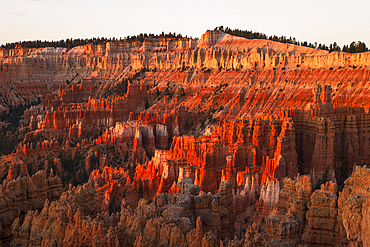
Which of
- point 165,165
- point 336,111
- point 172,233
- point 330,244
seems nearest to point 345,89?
point 336,111

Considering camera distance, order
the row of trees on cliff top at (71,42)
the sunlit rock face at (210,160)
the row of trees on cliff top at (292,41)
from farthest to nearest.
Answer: the row of trees on cliff top at (71,42)
the row of trees on cliff top at (292,41)
the sunlit rock face at (210,160)

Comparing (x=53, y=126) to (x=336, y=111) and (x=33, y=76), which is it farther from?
(x=33, y=76)

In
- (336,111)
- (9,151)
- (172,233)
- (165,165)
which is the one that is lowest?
(9,151)

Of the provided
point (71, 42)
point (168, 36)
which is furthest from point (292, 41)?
point (71, 42)

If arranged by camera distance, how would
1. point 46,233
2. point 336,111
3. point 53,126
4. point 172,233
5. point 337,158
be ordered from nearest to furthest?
point 172,233 < point 46,233 < point 337,158 < point 336,111 < point 53,126

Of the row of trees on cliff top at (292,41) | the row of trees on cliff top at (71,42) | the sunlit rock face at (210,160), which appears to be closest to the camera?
the sunlit rock face at (210,160)

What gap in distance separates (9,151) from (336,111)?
151 feet

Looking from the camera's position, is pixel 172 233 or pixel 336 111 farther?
pixel 336 111

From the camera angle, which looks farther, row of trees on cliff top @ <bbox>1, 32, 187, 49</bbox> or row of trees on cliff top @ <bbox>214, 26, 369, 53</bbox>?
row of trees on cliff top @ <bbox>1, 32, 187, 49</bbox>

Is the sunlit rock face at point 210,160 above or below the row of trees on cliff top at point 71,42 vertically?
below

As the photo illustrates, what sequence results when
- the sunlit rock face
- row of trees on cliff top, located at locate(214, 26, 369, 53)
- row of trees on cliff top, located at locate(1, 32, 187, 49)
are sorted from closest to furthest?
the sunlit rock face
row of trees on cliff top, located at locate(214, 26, 369, 53)
row of trees on cliff top, located at locate(1, 32, 187, 49)

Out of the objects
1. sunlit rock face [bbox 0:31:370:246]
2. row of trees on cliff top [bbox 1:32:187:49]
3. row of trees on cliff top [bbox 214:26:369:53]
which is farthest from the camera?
row of trees on cliff top [bbox 1:32:187:49]

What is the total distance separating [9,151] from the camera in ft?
203

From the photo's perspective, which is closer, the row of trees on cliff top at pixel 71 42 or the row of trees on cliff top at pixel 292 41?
the row of trees on cliff top at pixel 292 41
